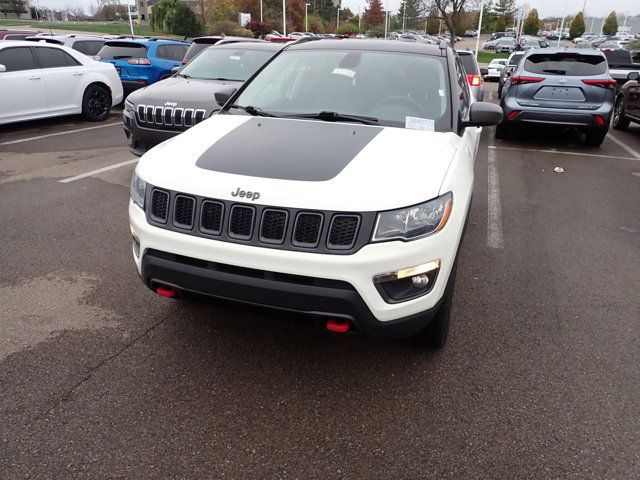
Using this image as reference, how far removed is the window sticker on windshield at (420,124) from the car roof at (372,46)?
0.91 meters

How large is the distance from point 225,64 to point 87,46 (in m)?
9.83

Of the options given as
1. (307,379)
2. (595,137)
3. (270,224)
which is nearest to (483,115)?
(270,224)

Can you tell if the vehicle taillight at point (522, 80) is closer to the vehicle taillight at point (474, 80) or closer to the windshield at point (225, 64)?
the vehicle taillight at point (474, 80)

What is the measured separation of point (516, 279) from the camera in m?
4.34

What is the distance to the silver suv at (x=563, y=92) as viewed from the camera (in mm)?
9078

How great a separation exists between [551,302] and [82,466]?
10.7ft

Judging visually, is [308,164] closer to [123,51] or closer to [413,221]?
[413,221]

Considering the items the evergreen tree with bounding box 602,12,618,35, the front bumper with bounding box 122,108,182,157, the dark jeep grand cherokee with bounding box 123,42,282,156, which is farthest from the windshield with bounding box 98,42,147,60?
the evergreen tree with bounding box 602,12,618,35

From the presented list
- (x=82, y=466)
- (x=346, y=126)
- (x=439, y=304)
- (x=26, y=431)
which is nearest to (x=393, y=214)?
(x=439, y=304)

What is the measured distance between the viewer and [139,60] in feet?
41.5

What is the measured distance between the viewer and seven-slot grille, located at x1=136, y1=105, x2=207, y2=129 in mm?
6223

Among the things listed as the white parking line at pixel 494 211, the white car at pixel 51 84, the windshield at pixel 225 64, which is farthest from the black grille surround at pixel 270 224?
the white car at pixel 51 84

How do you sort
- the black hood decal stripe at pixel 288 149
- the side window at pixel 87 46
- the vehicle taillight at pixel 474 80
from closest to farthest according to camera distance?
1. the black hood decal stripe at pixel 288 149
2. the vehicle taillight at pixel 474 80
3. the side window at pixel 87 46

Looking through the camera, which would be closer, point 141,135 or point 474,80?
point 141,135
